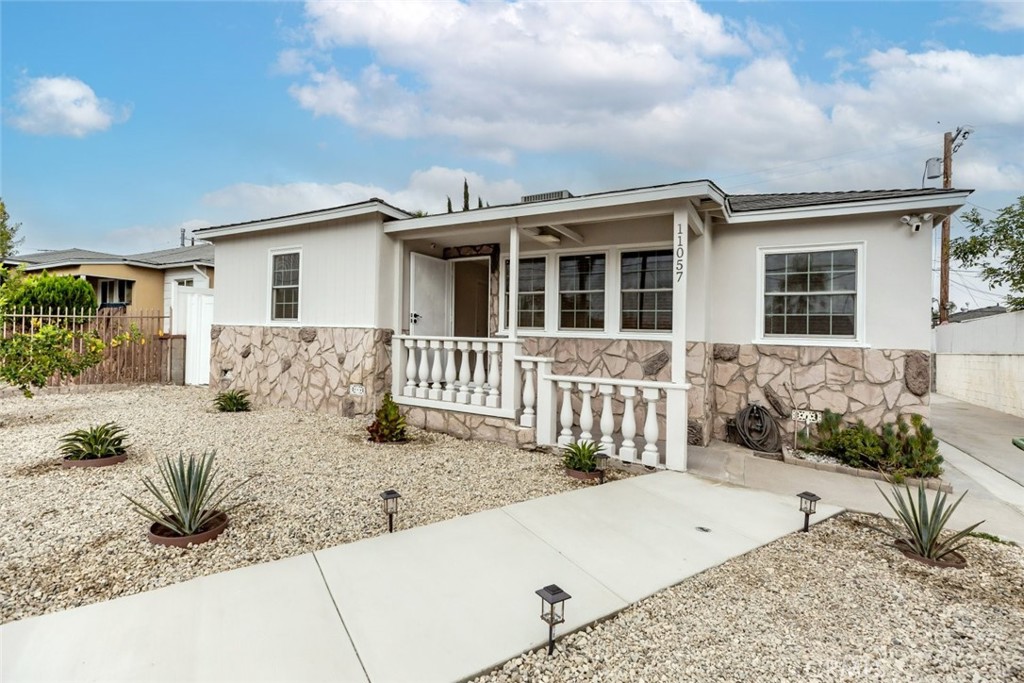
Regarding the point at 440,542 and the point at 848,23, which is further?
the point at 848,23

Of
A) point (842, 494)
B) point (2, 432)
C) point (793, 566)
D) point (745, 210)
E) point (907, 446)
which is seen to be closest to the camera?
point (793, 566)

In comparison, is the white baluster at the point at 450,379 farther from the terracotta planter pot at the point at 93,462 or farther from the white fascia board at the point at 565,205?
the terracotta planter pot at the point at 93,462

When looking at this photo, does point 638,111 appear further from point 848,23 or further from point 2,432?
point 2,432

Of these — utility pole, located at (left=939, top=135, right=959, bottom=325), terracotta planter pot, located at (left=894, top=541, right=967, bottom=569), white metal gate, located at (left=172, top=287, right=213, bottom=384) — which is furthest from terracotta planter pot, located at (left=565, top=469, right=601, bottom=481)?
utility pole, located at (left=939, top=135, right=959, bottom=325)

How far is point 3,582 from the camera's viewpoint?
257 cm

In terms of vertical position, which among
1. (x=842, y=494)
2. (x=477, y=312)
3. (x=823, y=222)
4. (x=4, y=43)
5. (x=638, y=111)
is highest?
(x=638, y=111)

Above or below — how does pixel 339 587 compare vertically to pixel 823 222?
below

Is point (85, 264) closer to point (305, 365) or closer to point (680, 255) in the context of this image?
point (305, 365)

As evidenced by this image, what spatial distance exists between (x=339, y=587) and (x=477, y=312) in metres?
7.36

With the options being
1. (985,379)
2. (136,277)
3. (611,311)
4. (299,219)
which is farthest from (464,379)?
(136,277)

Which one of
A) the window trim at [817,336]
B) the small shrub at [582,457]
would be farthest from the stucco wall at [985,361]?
the small shrub at [582,457]

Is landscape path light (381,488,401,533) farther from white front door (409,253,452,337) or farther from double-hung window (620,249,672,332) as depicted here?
double-hung window (620,249,672,332)

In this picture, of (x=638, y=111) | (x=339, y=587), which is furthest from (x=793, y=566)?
(x=638, y=111)

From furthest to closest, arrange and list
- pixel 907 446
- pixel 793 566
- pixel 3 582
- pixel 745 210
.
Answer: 1. pixel 745 210
2. pixel 907 446
3. pixel 793 566
4. pixel 3 582
